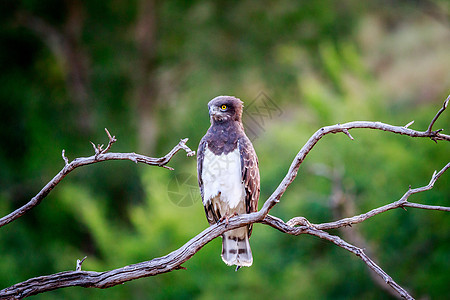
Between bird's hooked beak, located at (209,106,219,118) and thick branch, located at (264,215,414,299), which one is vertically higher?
bird's hooked beak, located at (209,106,219,118)

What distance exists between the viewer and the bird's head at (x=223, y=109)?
4547 millimetres

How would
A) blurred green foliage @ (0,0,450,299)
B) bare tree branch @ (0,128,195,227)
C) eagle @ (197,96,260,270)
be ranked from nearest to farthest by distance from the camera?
bare tree branch @ (0,128,195,227), eagle @ (197,96,260,270), blurred green foliage @ (0,0,450,299)

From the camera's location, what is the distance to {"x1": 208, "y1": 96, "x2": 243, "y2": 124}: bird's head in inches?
179

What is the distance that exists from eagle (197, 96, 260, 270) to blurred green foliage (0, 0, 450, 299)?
18.8 feet

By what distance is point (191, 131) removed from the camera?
1349 cm

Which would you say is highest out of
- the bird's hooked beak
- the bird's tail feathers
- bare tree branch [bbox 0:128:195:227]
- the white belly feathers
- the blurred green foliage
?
the blurred green foliage

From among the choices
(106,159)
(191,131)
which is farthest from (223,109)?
(191,131)

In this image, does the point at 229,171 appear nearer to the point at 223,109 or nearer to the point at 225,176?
the point at 225,176

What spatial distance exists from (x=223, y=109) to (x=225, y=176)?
571mm

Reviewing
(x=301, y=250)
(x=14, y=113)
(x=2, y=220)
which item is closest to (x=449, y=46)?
(x=301, y=250)

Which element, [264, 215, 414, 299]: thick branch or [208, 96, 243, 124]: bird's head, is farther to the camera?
[208, 96, 243, 124]: bird's head

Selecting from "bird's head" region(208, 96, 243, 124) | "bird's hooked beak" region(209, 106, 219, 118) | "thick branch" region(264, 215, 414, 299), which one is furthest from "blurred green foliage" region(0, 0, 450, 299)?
"thick branch" region(264, 215, 414, 299)

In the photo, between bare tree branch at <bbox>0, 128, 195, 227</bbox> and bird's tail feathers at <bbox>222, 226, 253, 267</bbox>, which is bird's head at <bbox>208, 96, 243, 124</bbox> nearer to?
bird's tail feathers at <bbox>222, 226, 253, 267</bbox>

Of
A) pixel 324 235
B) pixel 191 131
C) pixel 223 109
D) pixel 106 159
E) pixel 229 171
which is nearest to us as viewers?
pixel 106 159
